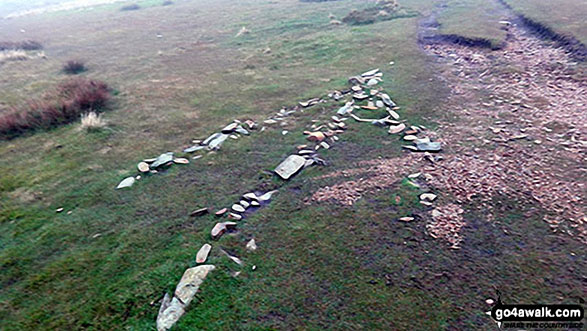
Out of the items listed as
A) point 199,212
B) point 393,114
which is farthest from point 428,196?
point 199,212

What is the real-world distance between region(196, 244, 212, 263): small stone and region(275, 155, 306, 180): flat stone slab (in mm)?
2709

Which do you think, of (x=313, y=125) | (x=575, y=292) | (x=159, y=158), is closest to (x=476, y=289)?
(x=575, y=292)

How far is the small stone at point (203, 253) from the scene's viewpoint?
18.4ft

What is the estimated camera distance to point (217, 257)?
222 inches

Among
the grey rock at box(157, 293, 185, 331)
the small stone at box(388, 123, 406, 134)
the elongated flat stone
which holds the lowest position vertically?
the small stone at box(388, 123, 406, 134)

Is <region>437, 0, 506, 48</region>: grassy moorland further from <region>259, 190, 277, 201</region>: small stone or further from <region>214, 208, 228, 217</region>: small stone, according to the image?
<region>214, 208, 228, 217</region>: small stone

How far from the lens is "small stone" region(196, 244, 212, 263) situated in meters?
5.59

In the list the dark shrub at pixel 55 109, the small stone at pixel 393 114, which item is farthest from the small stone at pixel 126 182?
the small stone at pixel 393 114

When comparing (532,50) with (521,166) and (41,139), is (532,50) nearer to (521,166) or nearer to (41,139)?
(521,166)

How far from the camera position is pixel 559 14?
19312mm

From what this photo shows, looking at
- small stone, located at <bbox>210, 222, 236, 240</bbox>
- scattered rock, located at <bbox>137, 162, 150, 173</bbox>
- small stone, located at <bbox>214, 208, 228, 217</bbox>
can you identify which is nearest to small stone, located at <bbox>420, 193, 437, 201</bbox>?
small stone, located at <bbox>210, 222, 236, 240</bbox>

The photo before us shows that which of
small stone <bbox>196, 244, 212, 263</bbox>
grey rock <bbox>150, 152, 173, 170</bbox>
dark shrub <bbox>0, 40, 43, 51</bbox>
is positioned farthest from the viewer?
dark shrub <bbox>0, 40, 43, 51</bbox>

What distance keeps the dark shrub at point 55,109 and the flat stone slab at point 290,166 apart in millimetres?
8611

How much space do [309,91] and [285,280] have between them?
966 centimetres
